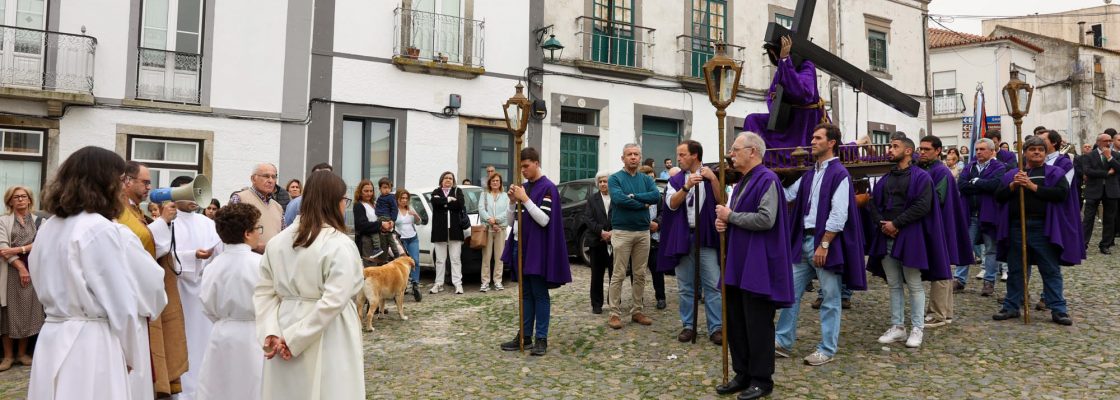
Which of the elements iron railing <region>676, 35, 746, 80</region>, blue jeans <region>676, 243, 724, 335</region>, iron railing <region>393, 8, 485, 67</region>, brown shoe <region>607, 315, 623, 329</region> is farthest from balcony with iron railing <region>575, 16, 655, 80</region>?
blue jeans <region>676, 243, 724, 335</region>

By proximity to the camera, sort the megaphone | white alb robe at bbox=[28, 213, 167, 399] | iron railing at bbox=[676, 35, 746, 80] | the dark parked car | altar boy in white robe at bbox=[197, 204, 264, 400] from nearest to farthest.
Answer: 1. white alb robe at bbox=[28, 213, 167, 399]
2. altar boy in white robe at bbox=[197, 204, 264, 400]
3. the megaphone
4. the dark parked car
5. iron railing at bbox=[676, 35, 746, 80]

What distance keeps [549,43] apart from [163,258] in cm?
1205

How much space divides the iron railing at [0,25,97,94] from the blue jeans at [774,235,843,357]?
41.9 feet

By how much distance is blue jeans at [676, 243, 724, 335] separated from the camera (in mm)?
6832

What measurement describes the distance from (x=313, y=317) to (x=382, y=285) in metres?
5.23

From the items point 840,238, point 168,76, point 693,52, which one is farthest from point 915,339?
point 693,52

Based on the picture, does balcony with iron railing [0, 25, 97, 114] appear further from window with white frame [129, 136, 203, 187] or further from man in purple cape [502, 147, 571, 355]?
man in purple cape [502, 147, 571, 355]

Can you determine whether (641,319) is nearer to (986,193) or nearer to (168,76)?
(986,193)

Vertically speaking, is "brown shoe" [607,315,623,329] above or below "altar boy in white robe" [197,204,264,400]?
below

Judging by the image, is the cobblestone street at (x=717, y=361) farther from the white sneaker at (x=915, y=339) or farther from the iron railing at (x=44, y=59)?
the iron railing at (x=44, y=59)

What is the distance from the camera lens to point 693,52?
1948 cm

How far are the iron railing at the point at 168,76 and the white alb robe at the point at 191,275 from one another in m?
9.84

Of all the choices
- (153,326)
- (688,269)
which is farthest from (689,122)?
(153,326)

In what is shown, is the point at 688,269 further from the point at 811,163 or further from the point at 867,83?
the point at 867,83
